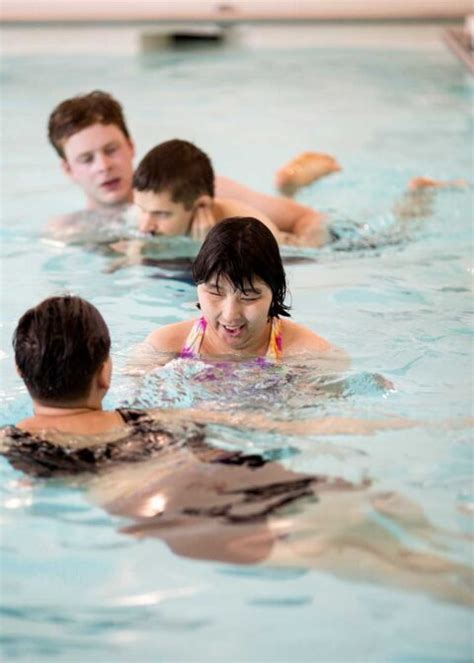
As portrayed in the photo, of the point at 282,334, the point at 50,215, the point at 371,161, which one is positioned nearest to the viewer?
the point at 282,334

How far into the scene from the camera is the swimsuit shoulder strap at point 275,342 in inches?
132

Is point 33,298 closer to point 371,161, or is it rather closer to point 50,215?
point 50,215

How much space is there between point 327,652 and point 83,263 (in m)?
2.72

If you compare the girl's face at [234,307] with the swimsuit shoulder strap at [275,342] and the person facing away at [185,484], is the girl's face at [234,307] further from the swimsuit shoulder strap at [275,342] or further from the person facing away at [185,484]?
the person facing away at [185,484]

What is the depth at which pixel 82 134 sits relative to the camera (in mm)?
4883

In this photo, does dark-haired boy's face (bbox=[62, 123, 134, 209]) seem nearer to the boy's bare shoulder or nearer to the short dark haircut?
the short dark haircut

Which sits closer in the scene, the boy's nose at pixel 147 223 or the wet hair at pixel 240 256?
the wet hair at pixel 240 256

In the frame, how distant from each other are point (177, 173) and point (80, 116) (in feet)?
2.83

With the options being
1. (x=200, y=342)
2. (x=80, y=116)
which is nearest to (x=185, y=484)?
(x=200, y=342)

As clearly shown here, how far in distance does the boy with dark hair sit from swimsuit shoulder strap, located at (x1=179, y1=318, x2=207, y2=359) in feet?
3.09

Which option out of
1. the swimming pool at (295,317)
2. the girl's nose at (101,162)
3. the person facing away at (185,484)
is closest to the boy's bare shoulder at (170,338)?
the swimming pool at (295,317)

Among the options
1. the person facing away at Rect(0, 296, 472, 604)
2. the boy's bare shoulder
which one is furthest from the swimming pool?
the boy's bare shoulder

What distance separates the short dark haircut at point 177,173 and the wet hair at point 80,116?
66 cm

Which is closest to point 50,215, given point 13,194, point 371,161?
point 13,194
